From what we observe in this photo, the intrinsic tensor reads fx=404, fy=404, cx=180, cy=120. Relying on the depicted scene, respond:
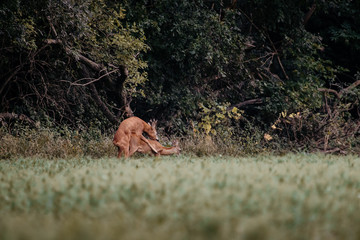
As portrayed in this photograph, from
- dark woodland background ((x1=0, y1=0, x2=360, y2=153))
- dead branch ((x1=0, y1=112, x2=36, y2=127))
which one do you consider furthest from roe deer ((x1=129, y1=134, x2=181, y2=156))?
dead branch ((x1=0, y1=112, x2=36, y2=127))

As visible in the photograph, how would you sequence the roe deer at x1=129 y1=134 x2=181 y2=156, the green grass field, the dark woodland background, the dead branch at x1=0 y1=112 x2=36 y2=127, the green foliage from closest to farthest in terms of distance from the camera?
the green grass field, the roe deer at x1=129 y1=134 x2=181 y2=156, the green foliage, the dark woodland background, the dead branch at x1=0 y1=112 x2=36 y2=127

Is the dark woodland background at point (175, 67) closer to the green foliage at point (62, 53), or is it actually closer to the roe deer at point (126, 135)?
the green foliage at point (62, 53)

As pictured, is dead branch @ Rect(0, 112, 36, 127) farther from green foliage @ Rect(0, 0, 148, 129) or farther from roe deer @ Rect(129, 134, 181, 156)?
roe deer @ Rect(129, 134, 181, 156)

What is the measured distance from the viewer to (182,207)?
10.7 ft

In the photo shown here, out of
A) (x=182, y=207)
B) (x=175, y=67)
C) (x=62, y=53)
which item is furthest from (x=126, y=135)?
(x=175, y=67)

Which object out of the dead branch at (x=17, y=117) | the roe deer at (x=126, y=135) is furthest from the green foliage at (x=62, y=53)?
the roe deer at (x=126, y=135)

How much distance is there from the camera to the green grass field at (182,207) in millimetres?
2715

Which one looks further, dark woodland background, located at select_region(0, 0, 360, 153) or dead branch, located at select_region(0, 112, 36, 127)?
dead branch, located at select_region(0, 112, 36, 127)

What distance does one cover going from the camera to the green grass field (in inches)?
107

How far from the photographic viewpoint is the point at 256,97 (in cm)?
1552

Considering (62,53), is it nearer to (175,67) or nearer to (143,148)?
(175,67)

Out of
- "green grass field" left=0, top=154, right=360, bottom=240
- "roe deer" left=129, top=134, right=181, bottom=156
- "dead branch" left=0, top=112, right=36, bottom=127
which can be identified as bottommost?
"dead branch" left=0, top=112, right=36, bottom=127

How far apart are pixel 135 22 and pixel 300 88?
633 cm

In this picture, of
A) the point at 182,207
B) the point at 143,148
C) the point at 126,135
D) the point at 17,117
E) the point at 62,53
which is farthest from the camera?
the point at 62,53
